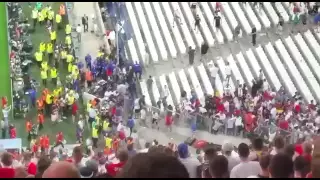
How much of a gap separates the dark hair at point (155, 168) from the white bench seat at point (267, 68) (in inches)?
684

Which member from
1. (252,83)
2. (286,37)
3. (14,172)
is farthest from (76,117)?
(14,172)

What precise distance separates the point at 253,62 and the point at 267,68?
1.88 feet

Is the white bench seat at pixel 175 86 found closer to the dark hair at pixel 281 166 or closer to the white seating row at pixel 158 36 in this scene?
the white seating row at pixel 158 36

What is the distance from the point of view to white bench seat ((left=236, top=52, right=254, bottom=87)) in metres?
21.9

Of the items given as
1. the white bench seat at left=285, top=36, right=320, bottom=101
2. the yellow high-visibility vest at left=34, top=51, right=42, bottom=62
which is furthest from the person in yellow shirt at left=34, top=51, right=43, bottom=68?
the white bench seat at left=285, top=36, right=320, bottom=101

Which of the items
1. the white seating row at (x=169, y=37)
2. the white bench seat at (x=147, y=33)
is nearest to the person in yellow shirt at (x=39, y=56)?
the white bench seat at (x=147, y=33)

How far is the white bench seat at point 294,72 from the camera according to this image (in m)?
21.1

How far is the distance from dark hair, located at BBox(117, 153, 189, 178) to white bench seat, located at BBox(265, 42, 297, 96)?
1727 centimetres

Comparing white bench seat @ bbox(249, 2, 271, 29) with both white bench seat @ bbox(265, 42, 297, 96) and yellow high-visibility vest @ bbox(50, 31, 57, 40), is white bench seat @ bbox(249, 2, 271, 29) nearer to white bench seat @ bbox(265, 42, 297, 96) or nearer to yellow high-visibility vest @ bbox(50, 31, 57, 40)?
white bench seat @ bbox(265, 42, 297, 96)

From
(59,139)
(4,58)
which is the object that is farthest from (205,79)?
(4,58)

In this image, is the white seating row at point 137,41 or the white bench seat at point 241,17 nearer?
the white seating row at point 137,41

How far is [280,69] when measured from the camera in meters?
22.2

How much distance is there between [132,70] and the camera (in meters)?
22.3

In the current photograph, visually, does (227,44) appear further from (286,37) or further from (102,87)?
(102,87)
